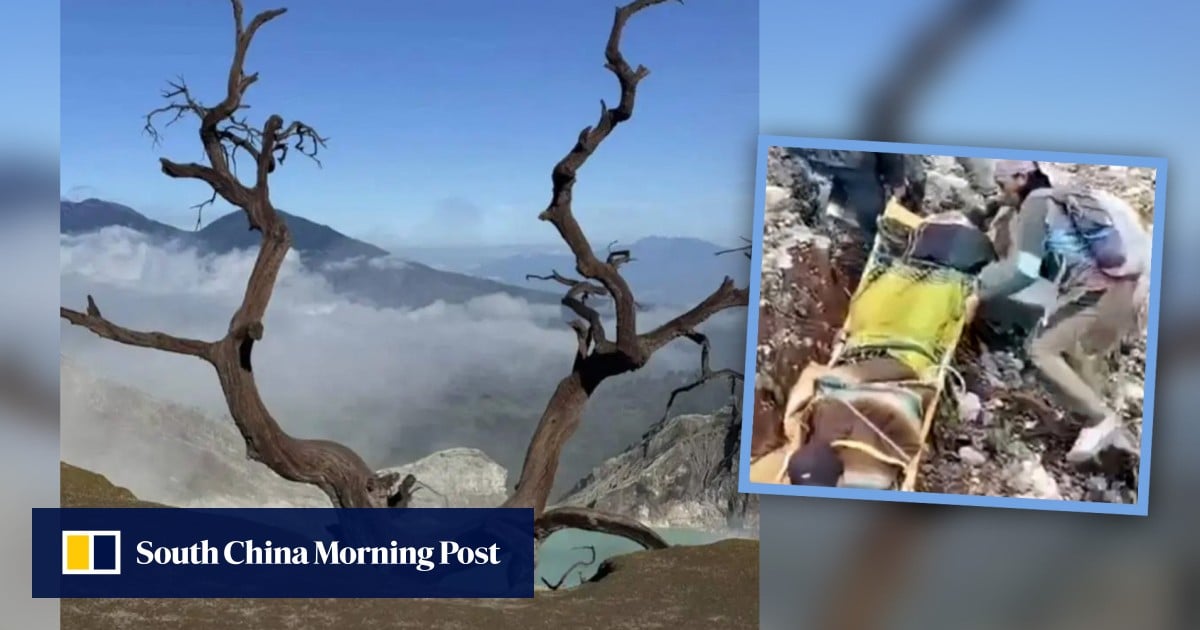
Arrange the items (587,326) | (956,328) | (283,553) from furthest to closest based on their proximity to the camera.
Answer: (587,326) → (283,553) → (956,328)

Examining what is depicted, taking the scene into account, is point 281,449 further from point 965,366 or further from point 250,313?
point 965,366

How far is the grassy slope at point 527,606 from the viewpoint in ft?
9.00

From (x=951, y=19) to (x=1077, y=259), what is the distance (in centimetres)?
66

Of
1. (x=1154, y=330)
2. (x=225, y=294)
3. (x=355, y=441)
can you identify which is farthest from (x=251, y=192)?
(x=1154, y=330)

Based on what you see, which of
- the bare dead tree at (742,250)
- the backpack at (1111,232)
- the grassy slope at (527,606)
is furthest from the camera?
the bare dead tree at (742,250)

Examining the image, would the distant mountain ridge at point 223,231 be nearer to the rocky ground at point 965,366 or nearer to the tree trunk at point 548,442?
the tree trunk at point 548,442

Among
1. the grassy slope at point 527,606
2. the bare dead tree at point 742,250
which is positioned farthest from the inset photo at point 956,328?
the grassy slope at point 527,606

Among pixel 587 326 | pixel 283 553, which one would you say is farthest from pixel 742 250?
pixel 283 553

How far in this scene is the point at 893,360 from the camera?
2398 millimetres

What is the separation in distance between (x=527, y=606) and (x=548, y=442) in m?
0.41

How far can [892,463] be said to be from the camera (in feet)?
7.95

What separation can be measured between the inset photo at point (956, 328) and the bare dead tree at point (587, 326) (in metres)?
0.47

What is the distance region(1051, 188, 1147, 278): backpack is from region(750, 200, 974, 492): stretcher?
249 millimetres

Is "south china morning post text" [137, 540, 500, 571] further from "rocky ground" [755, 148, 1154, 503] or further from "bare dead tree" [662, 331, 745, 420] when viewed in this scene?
"rocky ground" [755, 148, 1154, 503]
